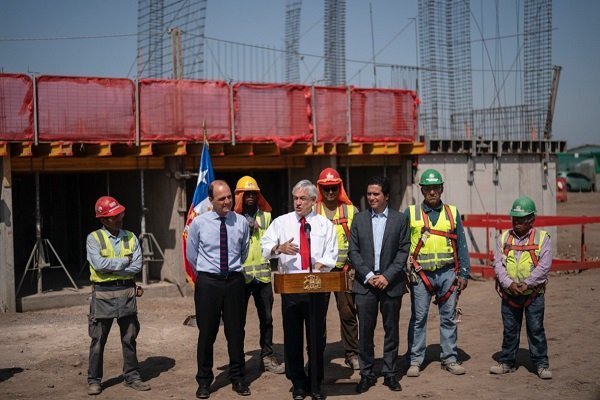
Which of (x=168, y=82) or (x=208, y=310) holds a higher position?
(x=168, y=82)

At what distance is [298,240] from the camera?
22.5 ft

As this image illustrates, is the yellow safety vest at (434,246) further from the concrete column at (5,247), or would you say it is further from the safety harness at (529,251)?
the concrete column at (5,247)

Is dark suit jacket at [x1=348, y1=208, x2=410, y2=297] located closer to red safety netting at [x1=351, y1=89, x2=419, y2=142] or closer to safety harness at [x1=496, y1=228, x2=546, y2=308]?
safety harness at [x1=496, y1=228, x2=546, y2=308]

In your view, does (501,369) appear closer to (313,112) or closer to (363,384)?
(363,384)

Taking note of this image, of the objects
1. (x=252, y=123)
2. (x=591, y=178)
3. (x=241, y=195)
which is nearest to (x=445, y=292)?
(x=241, y=195)

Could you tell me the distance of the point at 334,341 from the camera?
984 centimetres

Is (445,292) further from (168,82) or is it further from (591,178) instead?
(591,178)

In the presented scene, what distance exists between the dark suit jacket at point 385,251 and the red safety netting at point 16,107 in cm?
750

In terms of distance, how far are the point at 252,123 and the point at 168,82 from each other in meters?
1.85

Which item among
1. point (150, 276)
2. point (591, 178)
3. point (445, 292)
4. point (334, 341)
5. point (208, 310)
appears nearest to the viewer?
point (208, 310)

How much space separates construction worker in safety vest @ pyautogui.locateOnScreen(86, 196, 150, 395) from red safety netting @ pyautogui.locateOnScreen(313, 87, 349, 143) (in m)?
8.33

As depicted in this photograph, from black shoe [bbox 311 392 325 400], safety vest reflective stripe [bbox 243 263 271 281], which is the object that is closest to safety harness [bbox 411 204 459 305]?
safety vest reflective stripe [bbox 243 263 271 281]

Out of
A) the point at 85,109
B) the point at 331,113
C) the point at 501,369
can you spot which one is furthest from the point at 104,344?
the point at 331,113

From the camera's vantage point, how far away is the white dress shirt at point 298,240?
685 cm
